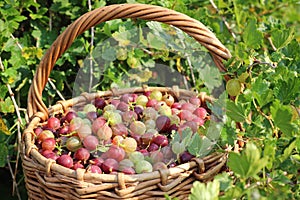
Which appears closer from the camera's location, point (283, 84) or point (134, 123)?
point (283, 84)

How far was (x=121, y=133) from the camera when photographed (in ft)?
Answer: 4.27

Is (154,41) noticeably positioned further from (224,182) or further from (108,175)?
(224,182)

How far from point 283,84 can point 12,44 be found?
938 millimetres

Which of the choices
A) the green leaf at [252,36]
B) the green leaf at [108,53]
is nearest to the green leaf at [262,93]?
the green leaf at [252,36]

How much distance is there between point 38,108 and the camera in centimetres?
138

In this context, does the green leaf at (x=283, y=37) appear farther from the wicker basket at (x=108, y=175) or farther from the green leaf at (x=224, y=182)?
the green leaf at (x=224, y=182)

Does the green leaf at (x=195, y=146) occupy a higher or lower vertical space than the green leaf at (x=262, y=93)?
lower

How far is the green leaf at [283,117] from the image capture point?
37.1 inches

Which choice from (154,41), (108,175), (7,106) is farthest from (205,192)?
(7,106)

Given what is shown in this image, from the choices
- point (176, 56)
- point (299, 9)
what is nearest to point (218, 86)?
point (176, 56)

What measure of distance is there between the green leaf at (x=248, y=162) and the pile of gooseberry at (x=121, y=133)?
0.31 m

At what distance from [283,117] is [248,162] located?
15 cm

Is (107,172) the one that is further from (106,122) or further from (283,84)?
(283,84)

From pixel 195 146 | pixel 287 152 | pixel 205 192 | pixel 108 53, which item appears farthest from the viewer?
pixel 108 53
